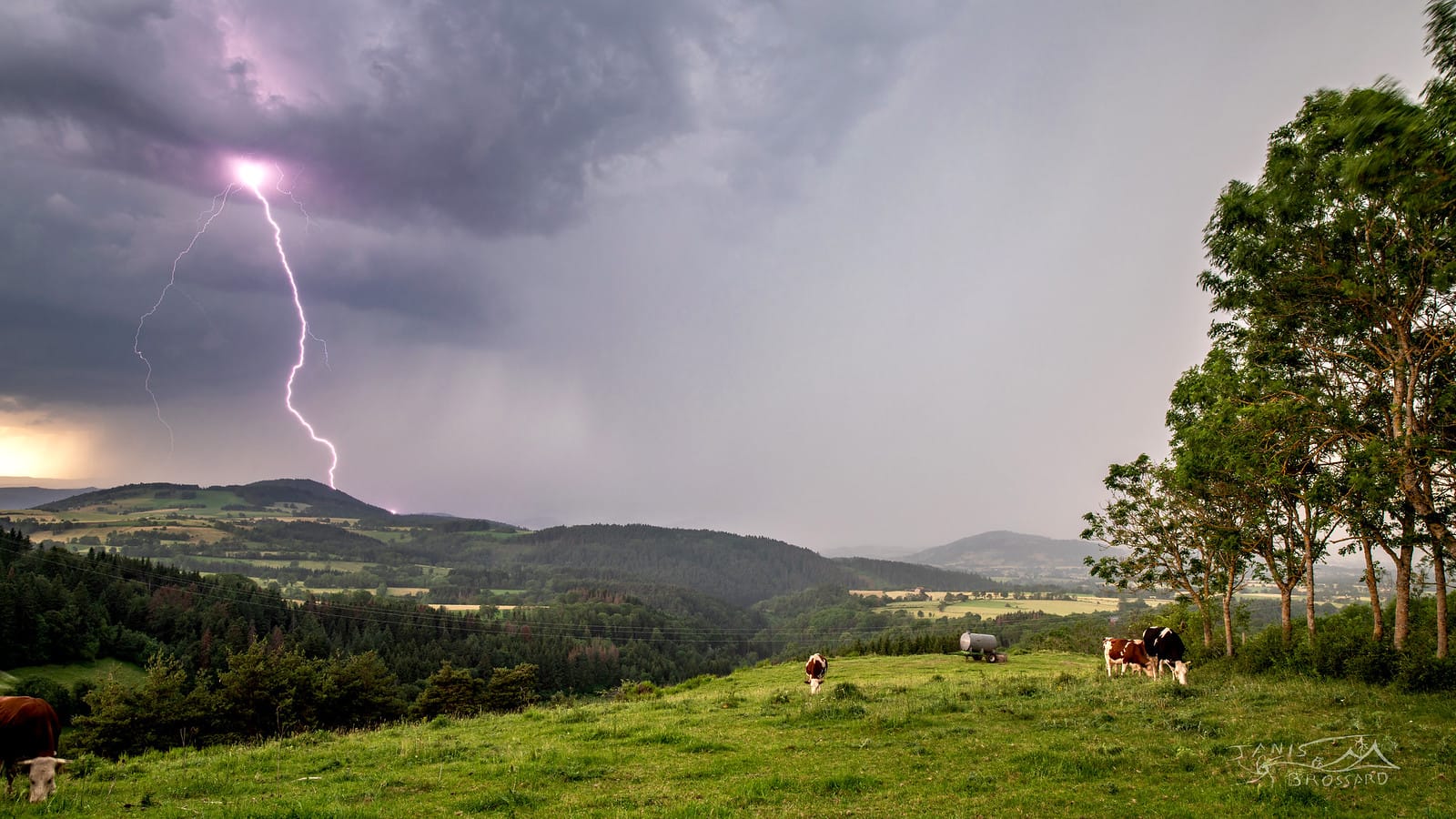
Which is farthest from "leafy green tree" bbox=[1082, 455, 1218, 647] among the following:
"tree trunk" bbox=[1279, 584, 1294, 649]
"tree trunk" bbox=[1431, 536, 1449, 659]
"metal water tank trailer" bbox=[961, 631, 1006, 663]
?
"metal water tank trailer" bbox=[961, 631, 1006, 663]

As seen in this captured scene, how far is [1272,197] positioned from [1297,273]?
260cm

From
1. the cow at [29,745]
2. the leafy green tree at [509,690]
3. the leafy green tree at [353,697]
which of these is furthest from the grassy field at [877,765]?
the leafy green tree at [509,690]

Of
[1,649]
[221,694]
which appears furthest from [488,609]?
[221,694]

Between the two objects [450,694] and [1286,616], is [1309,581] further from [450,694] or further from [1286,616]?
[450,694]

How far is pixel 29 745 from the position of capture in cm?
1252

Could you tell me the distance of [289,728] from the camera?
4231 cm

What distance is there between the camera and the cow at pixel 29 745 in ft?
39.5

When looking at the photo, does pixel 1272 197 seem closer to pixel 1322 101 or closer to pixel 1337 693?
pixel 1322 101

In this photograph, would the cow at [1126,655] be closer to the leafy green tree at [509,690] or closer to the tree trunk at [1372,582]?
the tree trunk at [1372,582]

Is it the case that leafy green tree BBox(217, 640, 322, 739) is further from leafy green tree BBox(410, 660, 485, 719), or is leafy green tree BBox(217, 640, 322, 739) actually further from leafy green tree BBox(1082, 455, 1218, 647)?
leafy green tree BBox(1082, 455, 1218, 647)

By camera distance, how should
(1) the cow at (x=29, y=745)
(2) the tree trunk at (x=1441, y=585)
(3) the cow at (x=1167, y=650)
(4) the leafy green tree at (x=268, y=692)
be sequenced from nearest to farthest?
(1) the cow at (x=29, y=745)
(2) the tree trunk at (x=1441, y=585)
(3) the cow at (x=1167, y=650)
(4) the leafy green tree at (x=268, y=692)

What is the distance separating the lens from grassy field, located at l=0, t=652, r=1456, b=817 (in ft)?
33.4

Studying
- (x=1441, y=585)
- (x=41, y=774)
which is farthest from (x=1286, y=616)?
(x=41, y=774)

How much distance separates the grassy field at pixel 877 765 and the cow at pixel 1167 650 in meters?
4.18
